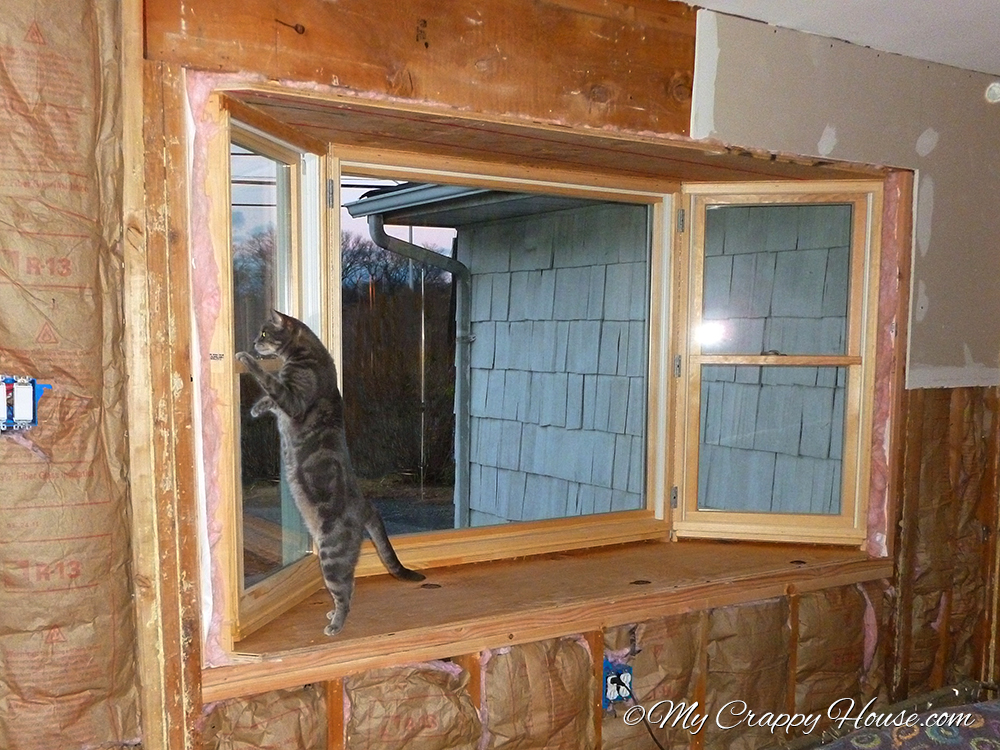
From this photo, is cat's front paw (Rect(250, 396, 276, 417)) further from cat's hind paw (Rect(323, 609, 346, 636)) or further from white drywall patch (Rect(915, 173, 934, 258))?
white drywall patch (Rect(915, 173, 934, 258))

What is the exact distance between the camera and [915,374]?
10.2 feet

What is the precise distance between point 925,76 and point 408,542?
8.19 feet

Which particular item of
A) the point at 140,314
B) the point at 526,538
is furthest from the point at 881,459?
the point at 140,314

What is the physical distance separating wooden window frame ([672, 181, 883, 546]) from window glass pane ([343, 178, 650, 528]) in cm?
39

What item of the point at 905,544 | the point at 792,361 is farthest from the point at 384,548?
the point at 905,544

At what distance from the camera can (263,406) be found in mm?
2242

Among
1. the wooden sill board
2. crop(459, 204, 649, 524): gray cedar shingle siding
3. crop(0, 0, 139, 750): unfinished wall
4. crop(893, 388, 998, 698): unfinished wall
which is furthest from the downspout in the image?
crop(893, 388, 998, 698): unfinished wall

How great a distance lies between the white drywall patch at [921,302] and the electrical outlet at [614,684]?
1701 millimetres

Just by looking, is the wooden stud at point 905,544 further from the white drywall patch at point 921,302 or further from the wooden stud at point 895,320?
the white drywall patch at point 921,302

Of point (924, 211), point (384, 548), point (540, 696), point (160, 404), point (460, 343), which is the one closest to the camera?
point (160, 404)

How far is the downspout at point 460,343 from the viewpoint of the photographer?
11.3ft

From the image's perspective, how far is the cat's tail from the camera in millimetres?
2537

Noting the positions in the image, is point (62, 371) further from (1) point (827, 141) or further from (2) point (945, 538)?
(2) point (945, 538)

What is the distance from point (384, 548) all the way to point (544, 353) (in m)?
2.51
